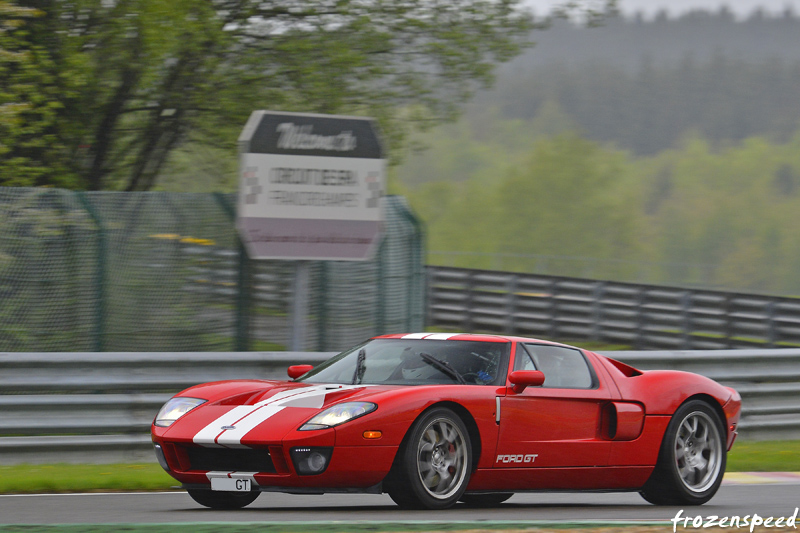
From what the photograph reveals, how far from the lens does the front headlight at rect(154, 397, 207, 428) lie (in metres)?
6.79

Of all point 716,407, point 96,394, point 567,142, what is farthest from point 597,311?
point 567,142

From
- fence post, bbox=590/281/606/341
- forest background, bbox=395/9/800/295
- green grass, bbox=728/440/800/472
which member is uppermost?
green grass, bbox=728/440/800/472

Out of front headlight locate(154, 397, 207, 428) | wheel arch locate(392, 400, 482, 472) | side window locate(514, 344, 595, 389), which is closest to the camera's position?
wheel arch locate(392, 400, 482, 472)

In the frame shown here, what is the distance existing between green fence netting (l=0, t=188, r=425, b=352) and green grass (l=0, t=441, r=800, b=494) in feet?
5.43

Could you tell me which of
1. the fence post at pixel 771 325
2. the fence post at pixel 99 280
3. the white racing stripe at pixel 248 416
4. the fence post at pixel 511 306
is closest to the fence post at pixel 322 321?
the fence post at pixel 99 280

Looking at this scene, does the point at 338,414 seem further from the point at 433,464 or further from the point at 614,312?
the point at 614,312

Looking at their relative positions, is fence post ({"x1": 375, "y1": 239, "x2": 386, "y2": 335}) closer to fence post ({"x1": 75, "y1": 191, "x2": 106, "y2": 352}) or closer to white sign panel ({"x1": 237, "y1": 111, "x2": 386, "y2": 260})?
white sign panel ({"x1": 237, "y1": 111, "x2": 386, "y2": 260})

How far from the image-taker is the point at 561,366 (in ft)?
24.8

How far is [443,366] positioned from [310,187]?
175 inches

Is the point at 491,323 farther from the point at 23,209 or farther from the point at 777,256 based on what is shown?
the point at 777,256

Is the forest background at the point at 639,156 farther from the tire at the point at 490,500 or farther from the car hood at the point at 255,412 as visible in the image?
the car hood at the point at 255,412

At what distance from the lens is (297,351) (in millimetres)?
10484

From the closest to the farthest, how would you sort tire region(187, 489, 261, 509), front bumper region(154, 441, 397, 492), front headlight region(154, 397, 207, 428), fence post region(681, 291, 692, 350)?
1. front bumper region(154, 441, 397, 492)
2. front headlight region(154, 397, 207, 428)
3. tire region(187, 489, 261, 509)
4. fence post region(681, 291, 692, 350)

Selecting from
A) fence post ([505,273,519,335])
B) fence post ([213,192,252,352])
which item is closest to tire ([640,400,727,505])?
fence post ([213,192,252,352])
